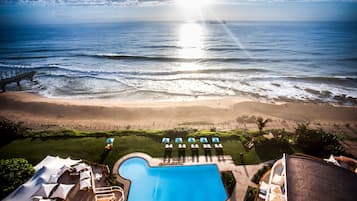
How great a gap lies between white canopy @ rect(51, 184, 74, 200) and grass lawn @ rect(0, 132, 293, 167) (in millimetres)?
4052

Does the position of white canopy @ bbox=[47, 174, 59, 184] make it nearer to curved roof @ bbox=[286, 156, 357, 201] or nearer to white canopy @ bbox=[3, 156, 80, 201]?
white canopy @ bbox=[3, 156, 80, 201]

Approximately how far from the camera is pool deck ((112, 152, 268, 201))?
1541cm

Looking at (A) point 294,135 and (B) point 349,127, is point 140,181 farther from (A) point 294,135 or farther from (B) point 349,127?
(B) point 349,127

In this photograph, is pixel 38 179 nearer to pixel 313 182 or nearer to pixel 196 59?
pixel 313 182

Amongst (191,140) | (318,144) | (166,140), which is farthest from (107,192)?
(318,144)

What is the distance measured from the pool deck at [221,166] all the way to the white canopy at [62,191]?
3279 mm

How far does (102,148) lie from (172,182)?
22.5 feet

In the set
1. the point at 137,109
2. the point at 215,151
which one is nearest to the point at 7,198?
the point at 215,151

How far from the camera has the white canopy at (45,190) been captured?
1311cm

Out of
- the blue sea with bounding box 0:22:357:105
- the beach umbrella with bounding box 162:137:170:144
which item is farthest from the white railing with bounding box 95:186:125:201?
the blue sea with bounding box 0:22:357:105

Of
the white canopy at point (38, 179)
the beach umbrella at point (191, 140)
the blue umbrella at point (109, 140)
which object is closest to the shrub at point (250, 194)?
the beach umbrella at point (191, 140)

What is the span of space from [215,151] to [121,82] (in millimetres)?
25220

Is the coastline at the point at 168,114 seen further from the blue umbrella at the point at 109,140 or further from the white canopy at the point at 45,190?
the white canopy at the point at 45,190

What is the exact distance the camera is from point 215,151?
19.1m
